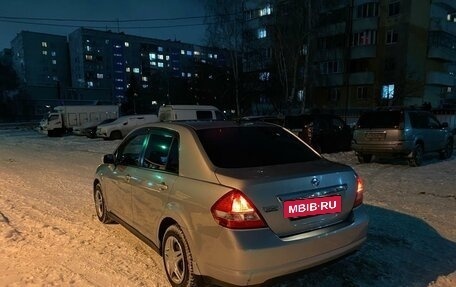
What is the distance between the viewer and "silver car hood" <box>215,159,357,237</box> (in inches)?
106

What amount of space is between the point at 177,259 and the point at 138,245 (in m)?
1.33

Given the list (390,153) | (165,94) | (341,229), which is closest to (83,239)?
(341,229)

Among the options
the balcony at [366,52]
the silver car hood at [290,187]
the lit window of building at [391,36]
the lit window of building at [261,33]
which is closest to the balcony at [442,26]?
the lit window of building at [391,36]

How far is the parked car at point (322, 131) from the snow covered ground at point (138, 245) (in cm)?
523

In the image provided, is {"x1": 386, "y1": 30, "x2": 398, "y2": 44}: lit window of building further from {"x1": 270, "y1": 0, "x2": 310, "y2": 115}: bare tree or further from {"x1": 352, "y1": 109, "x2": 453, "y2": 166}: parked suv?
{"x1": 352, "y1": 109, "x2": 453, "y2": 166}: parked suv

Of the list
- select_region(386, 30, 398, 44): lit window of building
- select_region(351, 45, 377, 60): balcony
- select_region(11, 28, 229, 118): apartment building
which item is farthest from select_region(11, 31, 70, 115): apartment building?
select_region(386, 30, 398, 44): lit window of building

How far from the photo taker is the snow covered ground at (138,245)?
3.50 metres

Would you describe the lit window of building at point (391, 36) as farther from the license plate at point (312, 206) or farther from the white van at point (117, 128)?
the license plate at point (312, 206)

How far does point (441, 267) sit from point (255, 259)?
2.32m

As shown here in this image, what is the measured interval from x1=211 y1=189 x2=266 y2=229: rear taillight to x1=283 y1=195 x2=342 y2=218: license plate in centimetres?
25

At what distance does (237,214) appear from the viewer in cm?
266

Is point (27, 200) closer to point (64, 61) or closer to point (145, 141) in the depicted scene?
point (145, 141)

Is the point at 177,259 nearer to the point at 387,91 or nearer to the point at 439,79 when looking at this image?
the point at 387,91

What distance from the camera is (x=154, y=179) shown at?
357cm
